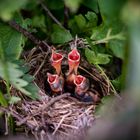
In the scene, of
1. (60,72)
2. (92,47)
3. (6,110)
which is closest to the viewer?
(6,110)

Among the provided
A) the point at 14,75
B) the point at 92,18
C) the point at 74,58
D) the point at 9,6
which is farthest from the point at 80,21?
the point at 9,6

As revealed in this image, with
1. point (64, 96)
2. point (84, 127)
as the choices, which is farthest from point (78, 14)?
point (84, 127)

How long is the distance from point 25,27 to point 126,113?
2.83 ft

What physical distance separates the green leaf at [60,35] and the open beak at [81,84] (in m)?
0.15

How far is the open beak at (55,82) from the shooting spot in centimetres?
179

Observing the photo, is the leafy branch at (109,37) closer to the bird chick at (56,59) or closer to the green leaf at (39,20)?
the bird chick at (56,59)

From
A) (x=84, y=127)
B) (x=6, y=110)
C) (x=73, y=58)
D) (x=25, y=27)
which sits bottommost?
(x=84, y=127)

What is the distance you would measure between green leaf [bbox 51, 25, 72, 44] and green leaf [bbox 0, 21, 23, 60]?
154mm

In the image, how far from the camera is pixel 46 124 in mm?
1660

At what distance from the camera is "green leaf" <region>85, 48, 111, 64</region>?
5.77 ft

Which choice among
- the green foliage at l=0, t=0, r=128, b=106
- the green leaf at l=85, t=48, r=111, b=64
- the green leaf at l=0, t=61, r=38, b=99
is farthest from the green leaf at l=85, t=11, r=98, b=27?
the green leaf at l=0, t=61, r=38, b=99

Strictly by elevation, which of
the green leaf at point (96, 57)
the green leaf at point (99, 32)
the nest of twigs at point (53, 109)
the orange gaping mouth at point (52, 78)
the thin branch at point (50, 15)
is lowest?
the nest of twigs at point (53, 109)

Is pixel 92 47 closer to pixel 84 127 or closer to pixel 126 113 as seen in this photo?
pixel 84 127

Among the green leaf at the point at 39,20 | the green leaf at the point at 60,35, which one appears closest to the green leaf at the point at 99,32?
the green leaf at the point at 60,35
